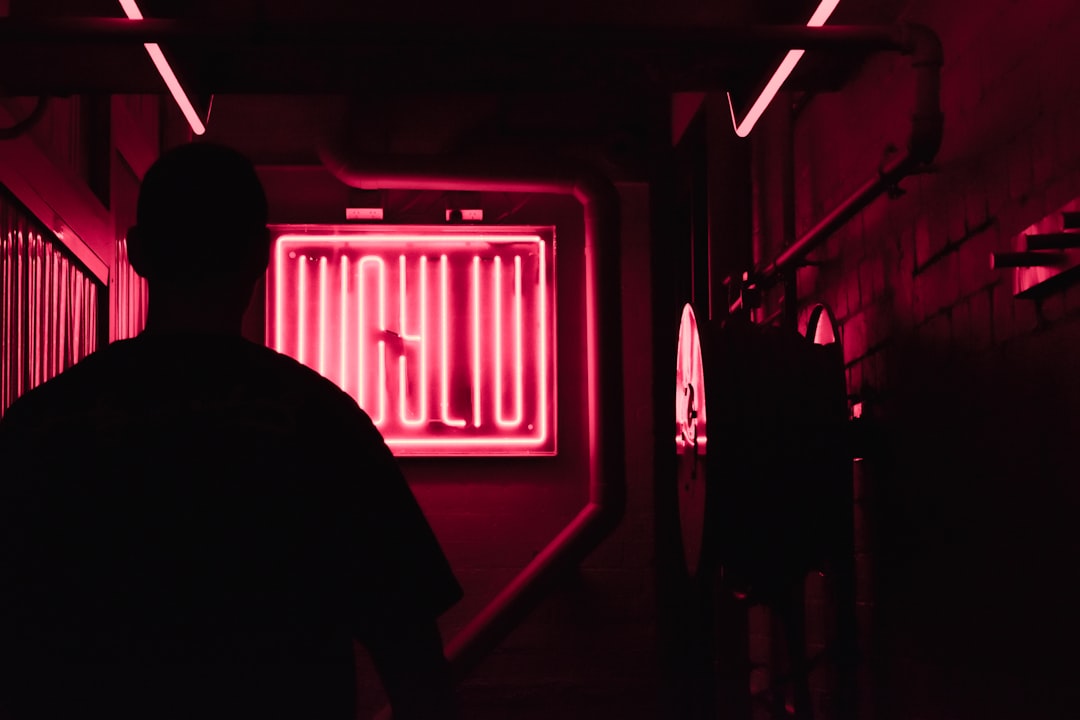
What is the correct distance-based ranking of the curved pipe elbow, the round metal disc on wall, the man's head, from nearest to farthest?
the man's head, the curved pipe elbow, the round metal disc on wall

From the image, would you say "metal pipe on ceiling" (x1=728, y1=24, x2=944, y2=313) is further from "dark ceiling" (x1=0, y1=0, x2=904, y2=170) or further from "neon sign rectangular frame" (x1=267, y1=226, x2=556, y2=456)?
"neon sign rectangular frame" (x1=267, y1=226, x2=556, y2=456)

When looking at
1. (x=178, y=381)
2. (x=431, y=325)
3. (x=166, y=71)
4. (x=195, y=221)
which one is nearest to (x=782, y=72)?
(x=166, y=71)

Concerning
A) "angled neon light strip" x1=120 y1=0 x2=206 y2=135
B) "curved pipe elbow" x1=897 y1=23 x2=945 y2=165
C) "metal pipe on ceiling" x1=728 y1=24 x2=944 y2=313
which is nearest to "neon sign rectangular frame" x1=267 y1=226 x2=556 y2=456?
"angled neon light strip" x1=120 y1=0 x2=206 y2=135

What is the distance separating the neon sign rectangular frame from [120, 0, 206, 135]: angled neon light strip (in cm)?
241

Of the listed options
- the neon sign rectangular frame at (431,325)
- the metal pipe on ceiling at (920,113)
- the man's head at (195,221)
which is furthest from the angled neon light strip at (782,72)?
the neon sign rectangular frame at (431,325)

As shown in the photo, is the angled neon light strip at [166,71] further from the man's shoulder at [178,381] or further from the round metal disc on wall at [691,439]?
the man's shoulder at [178,381]

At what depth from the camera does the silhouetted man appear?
4.22ft

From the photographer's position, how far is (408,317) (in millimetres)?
5648

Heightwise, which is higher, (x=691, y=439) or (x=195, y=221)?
(x=195, y=221)

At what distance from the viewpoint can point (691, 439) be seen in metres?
3.27

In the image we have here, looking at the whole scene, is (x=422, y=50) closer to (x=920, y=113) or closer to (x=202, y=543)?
(x=920, y=113)

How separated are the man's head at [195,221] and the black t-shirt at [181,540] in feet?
0.34

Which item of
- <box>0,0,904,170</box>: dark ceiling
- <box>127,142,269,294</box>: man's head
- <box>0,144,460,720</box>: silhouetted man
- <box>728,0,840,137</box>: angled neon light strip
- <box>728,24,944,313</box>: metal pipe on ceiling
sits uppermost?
<box>0,0,904,170</box>: dark ceiling

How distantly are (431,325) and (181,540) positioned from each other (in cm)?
436
